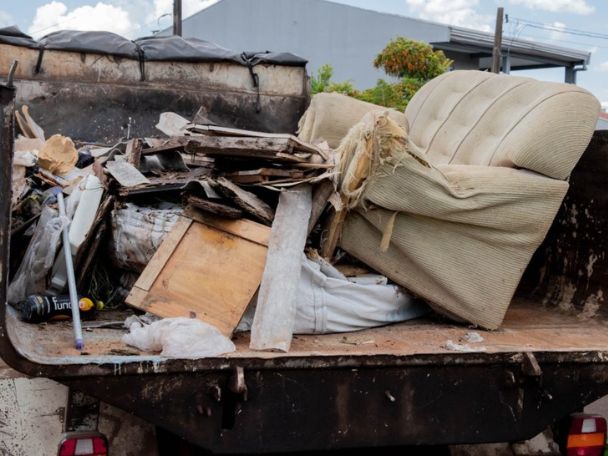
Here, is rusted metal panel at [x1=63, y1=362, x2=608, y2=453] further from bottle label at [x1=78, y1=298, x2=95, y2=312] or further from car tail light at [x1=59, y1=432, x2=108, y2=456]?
bottle label at [x1=78, y1=298, x2=95, y2=312]

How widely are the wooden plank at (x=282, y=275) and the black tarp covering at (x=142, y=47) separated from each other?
2.41 meters

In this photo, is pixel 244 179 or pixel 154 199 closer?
pixel 244 179

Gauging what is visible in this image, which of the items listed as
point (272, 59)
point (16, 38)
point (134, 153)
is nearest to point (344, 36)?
point (272, 59)

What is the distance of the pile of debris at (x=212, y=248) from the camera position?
265 cm

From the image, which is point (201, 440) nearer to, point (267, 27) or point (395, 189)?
point (395, 189)

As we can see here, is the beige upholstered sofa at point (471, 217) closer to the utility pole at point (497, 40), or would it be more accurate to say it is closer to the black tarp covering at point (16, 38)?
the black tarp covering at point (16, 38)

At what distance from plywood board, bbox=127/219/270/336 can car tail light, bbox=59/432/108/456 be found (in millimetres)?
506

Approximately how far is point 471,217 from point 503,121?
0.67 m

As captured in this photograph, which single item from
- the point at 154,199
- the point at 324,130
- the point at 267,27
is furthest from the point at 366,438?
the point at 267,27

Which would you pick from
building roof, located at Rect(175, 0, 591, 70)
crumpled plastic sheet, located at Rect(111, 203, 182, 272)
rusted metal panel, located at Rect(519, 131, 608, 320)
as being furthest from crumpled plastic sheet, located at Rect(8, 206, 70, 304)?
building roof, located at Rect(175, 0, 591, 70)

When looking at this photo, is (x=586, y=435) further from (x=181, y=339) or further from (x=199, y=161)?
(x=199, y=161)

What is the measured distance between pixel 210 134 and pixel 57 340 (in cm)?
87

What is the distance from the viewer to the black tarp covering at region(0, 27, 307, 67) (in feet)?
16.0

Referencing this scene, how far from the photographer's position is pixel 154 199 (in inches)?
129
